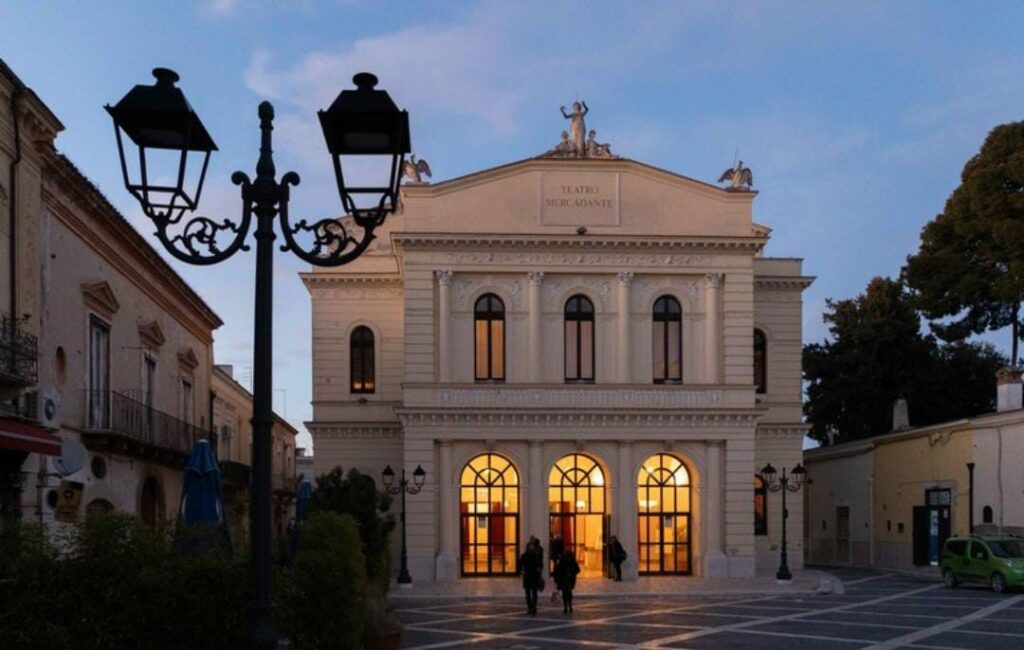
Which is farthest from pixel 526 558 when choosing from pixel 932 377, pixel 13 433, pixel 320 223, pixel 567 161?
pixel 932 377

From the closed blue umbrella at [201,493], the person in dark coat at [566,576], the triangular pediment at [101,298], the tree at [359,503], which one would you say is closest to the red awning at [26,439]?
the closed blue umbrella at [201,493]

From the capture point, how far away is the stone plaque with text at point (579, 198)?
37.2 meters

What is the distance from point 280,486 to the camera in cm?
5456

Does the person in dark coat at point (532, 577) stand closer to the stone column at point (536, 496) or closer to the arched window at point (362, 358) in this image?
the stone column at point (536, 496)

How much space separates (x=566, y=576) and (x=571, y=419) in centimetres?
1042

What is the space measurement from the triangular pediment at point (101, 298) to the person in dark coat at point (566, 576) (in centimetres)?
1125

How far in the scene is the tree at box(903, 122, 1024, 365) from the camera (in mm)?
46125

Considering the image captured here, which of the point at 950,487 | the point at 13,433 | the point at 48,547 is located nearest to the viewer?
the point at 48,547

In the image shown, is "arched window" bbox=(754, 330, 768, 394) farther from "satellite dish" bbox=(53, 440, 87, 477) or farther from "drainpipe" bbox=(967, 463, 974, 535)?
"satellite dish" bbox=(53, 440, 87, 477)

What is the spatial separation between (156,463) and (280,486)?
88.2ft

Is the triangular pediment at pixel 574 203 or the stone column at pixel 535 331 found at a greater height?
the triangular pediment at pixel 574 203

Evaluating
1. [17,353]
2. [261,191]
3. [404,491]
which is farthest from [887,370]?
[261,191]

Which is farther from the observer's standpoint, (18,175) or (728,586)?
(728,586)

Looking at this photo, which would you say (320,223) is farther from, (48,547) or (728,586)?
(728,586)
